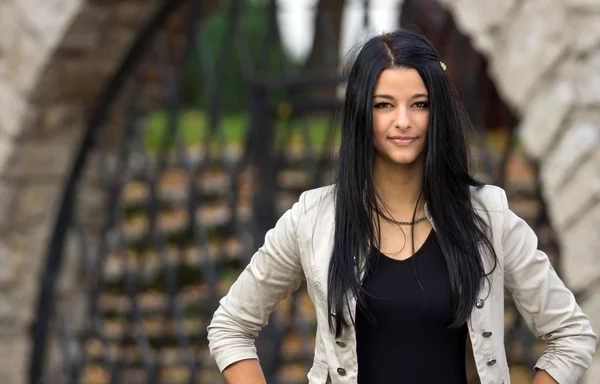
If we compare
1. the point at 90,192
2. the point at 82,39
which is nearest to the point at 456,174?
the point at 82,39

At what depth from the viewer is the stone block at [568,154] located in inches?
102

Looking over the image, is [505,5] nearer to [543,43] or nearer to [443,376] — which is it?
[543,43]

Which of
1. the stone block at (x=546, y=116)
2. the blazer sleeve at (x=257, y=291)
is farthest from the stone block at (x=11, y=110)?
the blazer sleeve at (x=257, y=291)

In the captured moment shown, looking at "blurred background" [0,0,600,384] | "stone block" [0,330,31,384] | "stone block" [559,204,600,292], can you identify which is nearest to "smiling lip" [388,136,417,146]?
"stone block" [559,204,600,292]

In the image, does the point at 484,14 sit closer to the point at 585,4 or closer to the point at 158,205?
→ the point at 585,4

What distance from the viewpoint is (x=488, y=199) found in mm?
1648

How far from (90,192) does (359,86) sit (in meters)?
3.29

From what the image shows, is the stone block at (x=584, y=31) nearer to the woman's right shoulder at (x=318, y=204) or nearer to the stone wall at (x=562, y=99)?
the stone wall at (x=562, y=99)

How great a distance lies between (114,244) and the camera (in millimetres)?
5020

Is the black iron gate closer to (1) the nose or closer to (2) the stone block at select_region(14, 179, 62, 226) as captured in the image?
(2) the stone block at select_region(14, 179, 62, 226)

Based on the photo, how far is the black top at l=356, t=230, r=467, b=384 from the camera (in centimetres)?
158

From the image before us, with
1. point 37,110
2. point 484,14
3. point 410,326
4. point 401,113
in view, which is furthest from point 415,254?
point 37,110

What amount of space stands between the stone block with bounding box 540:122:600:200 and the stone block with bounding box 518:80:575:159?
0.10ft

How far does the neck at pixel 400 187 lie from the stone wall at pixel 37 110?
2480 mm
